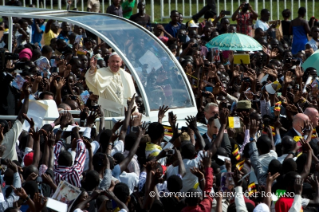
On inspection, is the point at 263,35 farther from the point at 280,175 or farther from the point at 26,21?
the point at 280,175

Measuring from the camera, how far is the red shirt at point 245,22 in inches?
705

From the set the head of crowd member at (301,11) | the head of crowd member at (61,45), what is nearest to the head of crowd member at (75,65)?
the head of crowd member at (61,45)

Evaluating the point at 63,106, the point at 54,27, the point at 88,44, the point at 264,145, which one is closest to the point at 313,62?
the point at 88,44

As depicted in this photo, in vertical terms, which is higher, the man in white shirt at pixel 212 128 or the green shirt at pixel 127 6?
the green shirt at pixel 127 6

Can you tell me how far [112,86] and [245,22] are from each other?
859 centimetres

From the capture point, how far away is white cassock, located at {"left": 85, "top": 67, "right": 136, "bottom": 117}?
10039 millimetres

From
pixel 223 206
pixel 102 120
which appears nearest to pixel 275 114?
pixel 102 120

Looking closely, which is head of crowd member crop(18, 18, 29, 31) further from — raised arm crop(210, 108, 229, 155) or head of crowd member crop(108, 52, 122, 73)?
raised arm crop(210, 108, 229, 155)

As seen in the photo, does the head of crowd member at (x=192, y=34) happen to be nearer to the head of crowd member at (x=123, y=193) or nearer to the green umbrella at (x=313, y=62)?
the green umbrella at (x=313, y=62)

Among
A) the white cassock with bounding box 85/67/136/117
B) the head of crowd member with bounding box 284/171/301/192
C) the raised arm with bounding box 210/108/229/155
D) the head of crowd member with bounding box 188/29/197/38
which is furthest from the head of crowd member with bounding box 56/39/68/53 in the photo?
the head of crowd member with bounding box 284/171/301/192

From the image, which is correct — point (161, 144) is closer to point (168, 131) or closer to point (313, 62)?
point (168, 131)

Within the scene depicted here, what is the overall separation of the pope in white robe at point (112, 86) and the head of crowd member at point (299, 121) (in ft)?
7.76

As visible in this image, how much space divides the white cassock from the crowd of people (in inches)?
0.5

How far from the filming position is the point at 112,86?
10.1 meters
